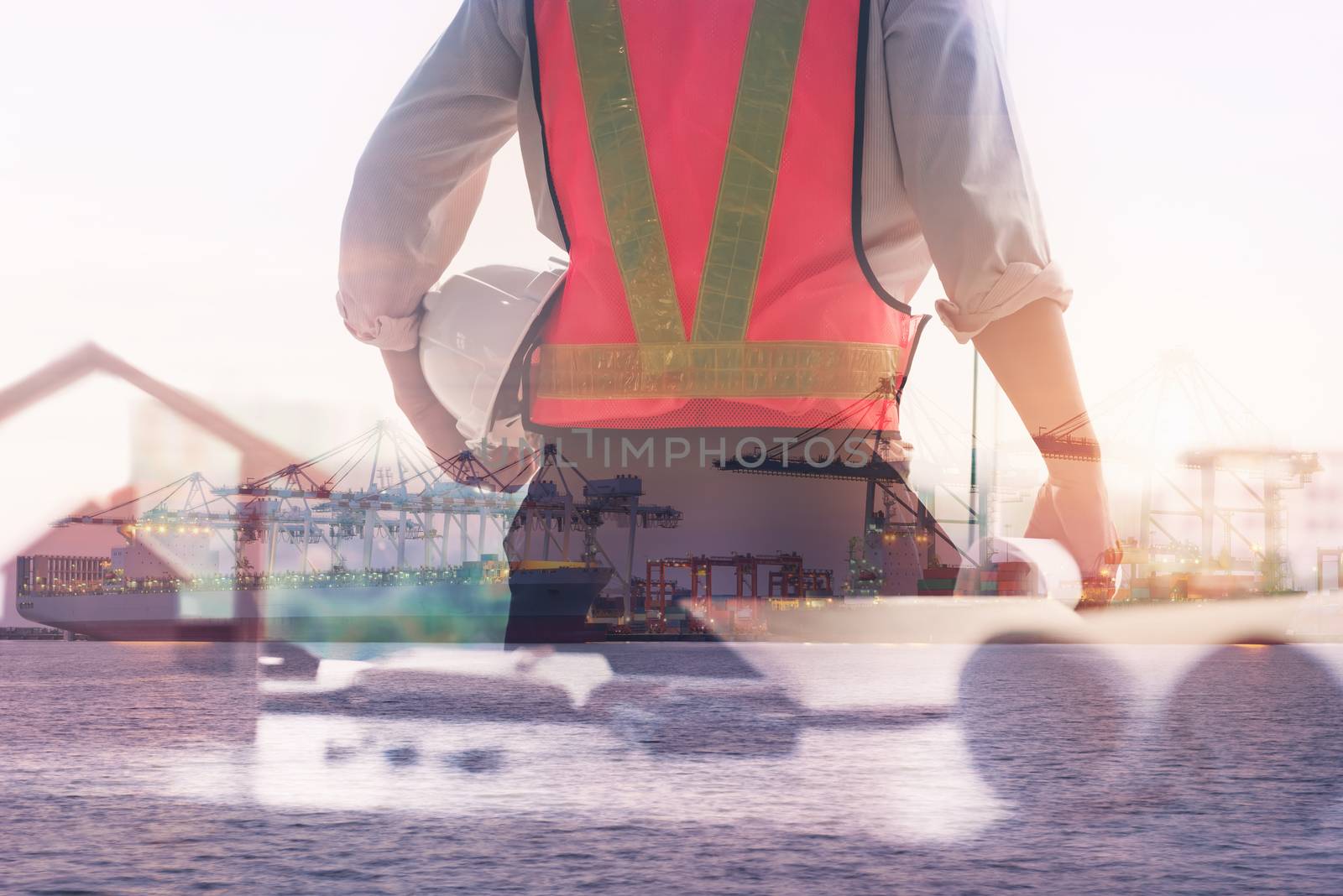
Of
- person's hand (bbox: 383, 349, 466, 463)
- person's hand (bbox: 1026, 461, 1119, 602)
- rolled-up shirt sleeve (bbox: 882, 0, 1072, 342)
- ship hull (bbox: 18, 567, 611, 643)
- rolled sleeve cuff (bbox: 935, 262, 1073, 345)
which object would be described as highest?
rolled-up shirt sleeve (bbox: 882, 0, 1072, 342)

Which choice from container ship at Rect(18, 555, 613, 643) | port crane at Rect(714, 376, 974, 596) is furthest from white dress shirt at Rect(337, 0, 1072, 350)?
container ship at Rect(18, 555, 613, 643)

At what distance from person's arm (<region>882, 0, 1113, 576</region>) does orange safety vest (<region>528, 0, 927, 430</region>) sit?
278 millimetres

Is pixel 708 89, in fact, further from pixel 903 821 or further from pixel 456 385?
pixel 903 821

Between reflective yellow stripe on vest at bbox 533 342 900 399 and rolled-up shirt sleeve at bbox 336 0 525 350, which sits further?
rolled-up shirt sleeve at bbox 336 0 525 350

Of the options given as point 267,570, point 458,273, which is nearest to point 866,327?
point 458,273

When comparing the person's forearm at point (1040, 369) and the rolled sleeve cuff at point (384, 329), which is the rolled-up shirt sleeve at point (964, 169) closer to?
the person's forearm at point (1040, 369)

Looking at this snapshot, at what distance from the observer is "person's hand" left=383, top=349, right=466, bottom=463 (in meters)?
9.47

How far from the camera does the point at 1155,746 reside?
15.9 meters

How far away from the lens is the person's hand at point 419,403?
9469 mm

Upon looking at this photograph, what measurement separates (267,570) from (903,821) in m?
60.6

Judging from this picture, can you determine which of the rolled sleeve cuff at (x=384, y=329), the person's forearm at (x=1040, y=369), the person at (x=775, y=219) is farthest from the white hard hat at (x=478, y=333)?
the person's forearm at (x=1040, y=369)

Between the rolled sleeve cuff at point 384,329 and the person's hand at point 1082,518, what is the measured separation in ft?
A: 12.0

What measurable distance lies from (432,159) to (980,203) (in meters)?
3.02

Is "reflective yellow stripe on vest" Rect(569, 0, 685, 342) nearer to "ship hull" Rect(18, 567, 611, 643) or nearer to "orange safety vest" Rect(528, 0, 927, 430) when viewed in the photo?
"orange safety vest" Rect(528, 0, 927, 430)
